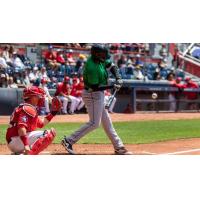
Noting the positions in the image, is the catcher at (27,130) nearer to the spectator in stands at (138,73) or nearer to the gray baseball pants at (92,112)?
the gray baseball pants at (92,112)

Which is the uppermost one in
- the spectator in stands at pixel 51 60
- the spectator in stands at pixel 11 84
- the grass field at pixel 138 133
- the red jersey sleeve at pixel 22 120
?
the red jersey sleeve at pixel 22 120

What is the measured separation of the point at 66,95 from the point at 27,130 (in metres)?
9.28

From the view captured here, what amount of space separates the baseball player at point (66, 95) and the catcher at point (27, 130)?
29.2 ft

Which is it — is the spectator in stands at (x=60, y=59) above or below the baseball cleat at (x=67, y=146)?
above

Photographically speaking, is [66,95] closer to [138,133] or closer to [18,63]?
[18,63]

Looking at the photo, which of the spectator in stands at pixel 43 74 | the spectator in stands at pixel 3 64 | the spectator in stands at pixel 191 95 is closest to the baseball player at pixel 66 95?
the spectator in stands at pixel 43 74

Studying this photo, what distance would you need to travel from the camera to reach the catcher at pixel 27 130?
530cm

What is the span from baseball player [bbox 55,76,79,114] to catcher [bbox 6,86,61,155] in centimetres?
890

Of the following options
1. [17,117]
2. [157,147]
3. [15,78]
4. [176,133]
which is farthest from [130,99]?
[17,117]

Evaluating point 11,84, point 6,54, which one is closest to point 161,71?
point 6,54
